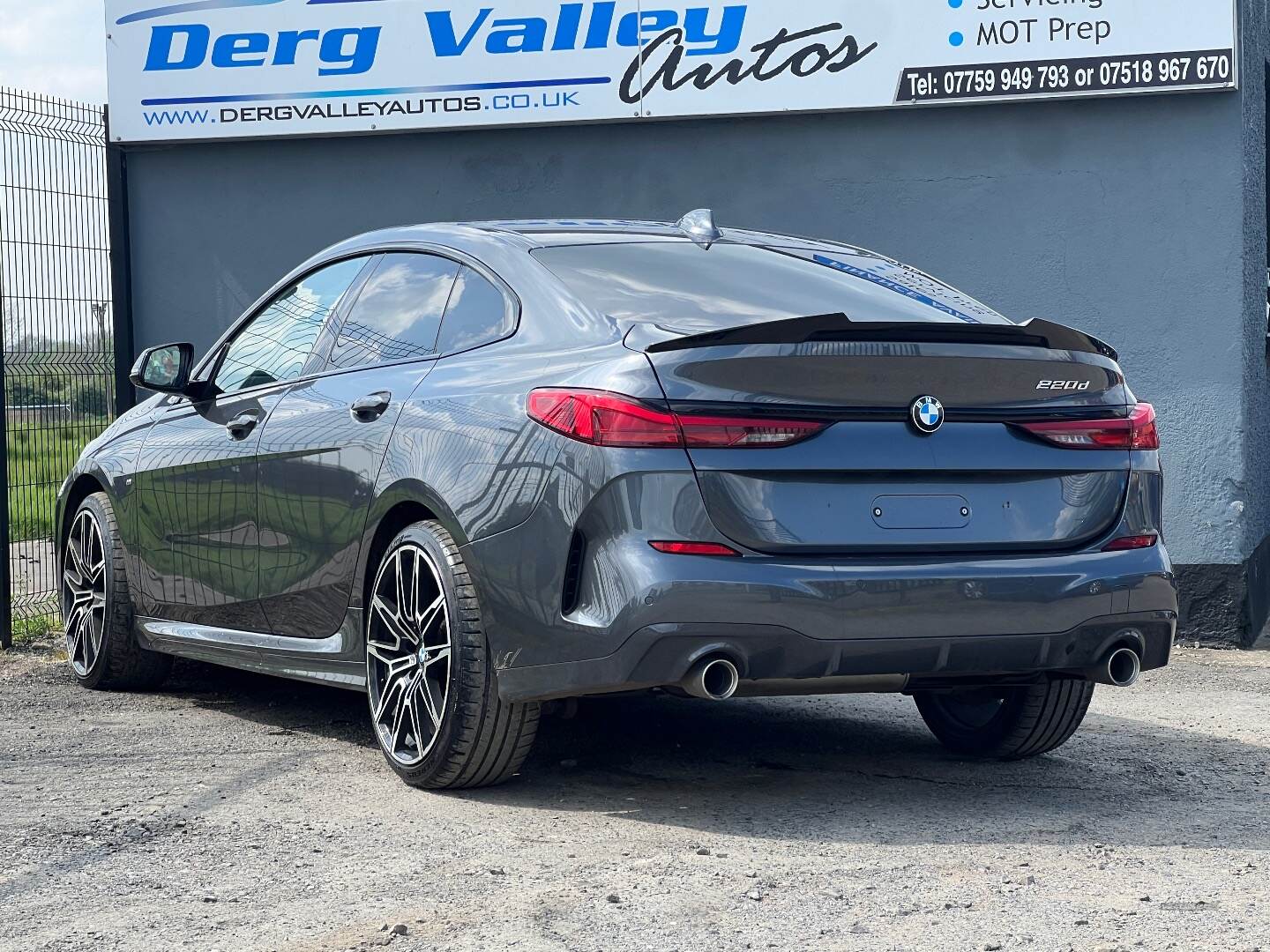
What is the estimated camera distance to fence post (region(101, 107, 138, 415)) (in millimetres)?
10000

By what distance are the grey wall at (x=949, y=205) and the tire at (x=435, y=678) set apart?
16.0 feet

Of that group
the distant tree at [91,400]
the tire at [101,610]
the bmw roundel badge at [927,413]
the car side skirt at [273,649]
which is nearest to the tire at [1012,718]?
the bmw roundel badge at [927,413]

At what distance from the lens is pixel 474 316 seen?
5125mm

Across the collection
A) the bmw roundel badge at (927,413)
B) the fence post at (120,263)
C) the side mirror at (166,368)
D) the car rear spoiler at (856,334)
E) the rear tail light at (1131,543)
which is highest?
the fence post at (120,263)

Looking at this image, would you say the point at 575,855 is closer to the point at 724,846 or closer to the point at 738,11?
the point at 724,846

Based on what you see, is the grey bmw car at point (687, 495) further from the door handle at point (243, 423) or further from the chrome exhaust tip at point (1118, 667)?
the door handle at point (243, 423)

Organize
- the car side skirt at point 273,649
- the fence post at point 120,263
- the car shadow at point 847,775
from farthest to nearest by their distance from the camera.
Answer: the fence post at point 120,263 → the car side skirt at point 273,649 → the car shadow at point 847,775

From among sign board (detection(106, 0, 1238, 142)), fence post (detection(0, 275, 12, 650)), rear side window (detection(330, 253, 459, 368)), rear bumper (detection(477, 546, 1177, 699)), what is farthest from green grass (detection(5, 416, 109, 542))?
rear bumper (detection(477, 546, 1177, 699))

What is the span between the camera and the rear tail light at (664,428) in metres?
4.29

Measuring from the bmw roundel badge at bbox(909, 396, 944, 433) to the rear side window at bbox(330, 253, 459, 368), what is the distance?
149 cm

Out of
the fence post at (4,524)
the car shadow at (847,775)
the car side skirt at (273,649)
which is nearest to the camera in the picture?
the car shadow at (847,775)

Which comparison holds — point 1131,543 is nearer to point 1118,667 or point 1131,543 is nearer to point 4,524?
point 1118,667

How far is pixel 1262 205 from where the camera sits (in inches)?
365

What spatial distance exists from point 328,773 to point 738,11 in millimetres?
5372
